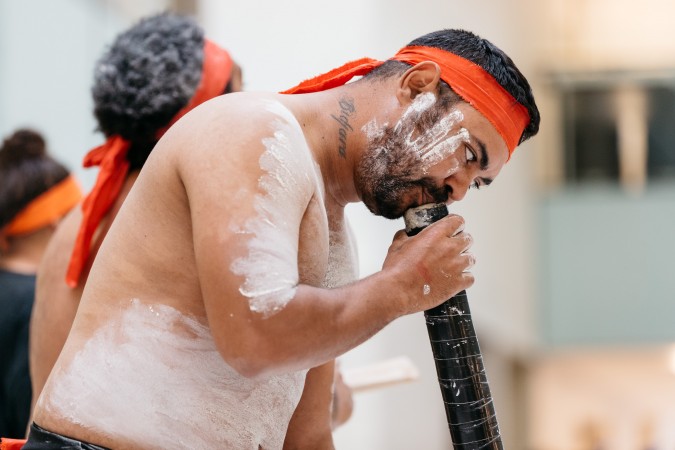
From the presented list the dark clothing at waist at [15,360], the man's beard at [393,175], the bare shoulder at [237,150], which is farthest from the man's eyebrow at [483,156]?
the dark clothing at waist at [15,360]

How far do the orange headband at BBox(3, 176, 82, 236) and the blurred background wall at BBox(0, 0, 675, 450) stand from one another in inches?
146

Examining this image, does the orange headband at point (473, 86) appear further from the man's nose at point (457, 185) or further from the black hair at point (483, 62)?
the man's nose at point (457, 185)

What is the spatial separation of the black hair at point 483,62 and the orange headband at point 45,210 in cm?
167

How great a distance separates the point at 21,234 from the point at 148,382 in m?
1.78

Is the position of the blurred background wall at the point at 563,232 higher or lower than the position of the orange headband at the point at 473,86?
lower

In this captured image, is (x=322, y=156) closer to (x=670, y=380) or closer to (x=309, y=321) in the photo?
(x=309, y=321)

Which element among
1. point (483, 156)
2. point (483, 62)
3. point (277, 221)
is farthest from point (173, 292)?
point (483, 62)

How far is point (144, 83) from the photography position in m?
2.77

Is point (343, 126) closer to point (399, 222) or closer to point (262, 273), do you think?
point (262, 273)

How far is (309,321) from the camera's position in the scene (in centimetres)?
187

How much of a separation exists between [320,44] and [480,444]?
513cm

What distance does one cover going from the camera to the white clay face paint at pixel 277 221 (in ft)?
5.98

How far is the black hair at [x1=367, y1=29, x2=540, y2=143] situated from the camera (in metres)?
2.26

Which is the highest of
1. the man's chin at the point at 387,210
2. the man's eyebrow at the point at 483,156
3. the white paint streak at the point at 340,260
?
the man's eyebrow at the point at 483,156
